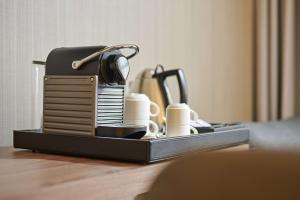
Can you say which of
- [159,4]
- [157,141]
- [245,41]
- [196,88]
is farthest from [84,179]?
[245,41]

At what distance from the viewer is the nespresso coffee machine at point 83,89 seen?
1.16m

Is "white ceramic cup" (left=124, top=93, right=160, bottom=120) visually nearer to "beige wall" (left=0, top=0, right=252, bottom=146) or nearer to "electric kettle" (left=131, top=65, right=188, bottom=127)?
"beige wall" (left=0, top=0, right=252, bottom=146)

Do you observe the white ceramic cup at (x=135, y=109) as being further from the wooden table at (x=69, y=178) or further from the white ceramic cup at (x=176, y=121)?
the wooden table at (x=69, y=178)

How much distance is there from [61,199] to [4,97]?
0.76m

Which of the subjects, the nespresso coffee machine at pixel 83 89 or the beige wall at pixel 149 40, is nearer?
the nespresso coffee machine at pixel 83 89

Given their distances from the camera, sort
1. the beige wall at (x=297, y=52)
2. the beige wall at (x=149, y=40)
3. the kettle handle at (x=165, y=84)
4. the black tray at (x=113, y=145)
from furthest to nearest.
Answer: the beige wall at (x=297, y=52)
the kettle handle at (x=165, y=84)
the beige wall at (x=149, y=40)
the black tray at (x=113, y=145)

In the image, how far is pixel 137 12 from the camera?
2.01 meters

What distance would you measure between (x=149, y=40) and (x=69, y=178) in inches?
51.6

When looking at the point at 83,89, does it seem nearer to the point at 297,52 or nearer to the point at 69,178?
the point at 69,178

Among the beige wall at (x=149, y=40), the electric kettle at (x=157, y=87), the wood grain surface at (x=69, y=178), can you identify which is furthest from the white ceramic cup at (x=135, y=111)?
the electric kettle at (x=157, y=87)

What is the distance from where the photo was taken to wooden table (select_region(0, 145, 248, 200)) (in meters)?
0.75

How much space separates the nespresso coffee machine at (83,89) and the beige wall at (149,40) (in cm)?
26

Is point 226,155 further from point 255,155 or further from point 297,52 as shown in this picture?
point 297,52

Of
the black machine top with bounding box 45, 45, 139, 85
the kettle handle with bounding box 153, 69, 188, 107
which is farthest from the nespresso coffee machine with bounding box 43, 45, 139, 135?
the kettle handle with bounding box 153, 69, 188, 107
